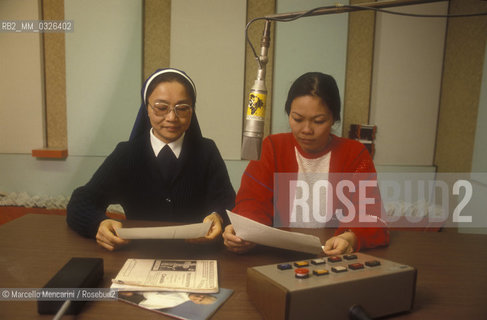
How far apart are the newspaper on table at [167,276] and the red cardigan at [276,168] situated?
1.29ft

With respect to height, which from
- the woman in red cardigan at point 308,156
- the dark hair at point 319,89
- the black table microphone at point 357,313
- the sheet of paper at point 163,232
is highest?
the dark hair at point 319,89

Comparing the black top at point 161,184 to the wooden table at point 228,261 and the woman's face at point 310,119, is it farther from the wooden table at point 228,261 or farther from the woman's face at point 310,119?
the woman's face at point 310,119

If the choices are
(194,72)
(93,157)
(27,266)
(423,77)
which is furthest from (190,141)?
(423,77)

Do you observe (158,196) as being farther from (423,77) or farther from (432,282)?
(423,77)

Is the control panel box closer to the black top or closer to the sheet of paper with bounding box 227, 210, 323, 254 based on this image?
the sheet of paper with bounding box 227, 210, 323, 254

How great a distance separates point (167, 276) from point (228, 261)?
176 millimetres

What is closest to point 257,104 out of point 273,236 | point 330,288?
point 273,236

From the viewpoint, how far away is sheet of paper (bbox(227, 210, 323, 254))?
0.78 meters

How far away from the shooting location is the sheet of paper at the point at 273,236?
0.78 m

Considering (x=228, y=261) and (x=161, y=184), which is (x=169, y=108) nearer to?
(x=161, y=184)

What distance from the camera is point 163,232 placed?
0.82 meters

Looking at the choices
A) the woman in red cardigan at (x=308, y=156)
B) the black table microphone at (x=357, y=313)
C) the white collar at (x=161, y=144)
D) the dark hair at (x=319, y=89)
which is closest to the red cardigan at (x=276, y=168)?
the woman in red cardigan at (x=308, y=156)

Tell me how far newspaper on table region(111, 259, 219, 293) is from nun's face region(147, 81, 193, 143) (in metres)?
0.54

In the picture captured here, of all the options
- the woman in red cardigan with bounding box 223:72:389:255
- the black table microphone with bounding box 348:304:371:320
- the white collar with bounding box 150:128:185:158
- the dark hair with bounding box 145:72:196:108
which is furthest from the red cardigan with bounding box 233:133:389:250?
the black table microphone with bounding box 348:304:371:320
